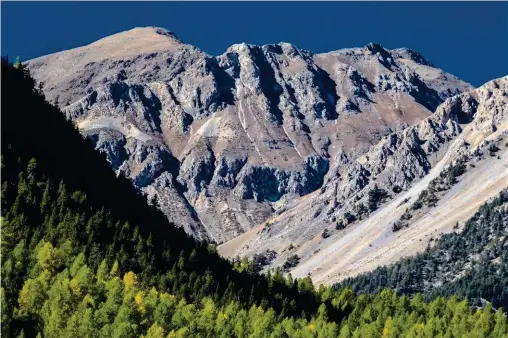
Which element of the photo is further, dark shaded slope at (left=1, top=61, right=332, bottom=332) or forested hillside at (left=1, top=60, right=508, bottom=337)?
dark shaded slope at (left=1, top=61, right=332, bottom=332)

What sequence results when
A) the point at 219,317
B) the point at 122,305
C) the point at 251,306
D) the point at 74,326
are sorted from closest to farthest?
the point at 74,326 < the point at 122,305 < the point at 219,317 < the point at 251,306

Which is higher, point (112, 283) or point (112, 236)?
point (112, 236)

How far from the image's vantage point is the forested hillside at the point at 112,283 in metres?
132

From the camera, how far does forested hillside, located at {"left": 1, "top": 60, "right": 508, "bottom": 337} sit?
132375mm

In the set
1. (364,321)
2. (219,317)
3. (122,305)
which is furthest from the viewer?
(364,321)

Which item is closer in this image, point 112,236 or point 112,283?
point 112,283

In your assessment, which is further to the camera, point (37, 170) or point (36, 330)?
point (37, 170)

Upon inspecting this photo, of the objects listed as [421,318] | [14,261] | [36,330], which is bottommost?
[421,318]

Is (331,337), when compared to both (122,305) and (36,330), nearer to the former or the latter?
(122,305)

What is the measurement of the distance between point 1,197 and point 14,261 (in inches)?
980

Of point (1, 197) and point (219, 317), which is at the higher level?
point (1, 197)

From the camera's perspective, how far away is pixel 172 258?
586ft

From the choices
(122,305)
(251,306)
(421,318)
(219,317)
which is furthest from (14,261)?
(421,318)

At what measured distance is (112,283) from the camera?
477 ft
